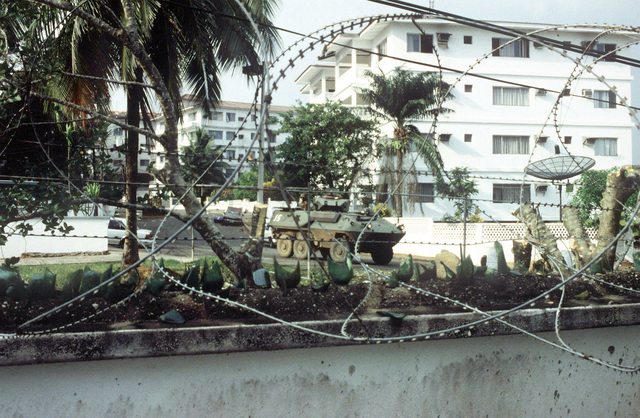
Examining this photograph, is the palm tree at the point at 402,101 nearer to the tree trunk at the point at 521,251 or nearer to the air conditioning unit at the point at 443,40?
the air conditioning unit at the point at 443,40

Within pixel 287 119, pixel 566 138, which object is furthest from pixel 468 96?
pixel 287 119

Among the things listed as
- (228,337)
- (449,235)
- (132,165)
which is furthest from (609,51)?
(449,235)

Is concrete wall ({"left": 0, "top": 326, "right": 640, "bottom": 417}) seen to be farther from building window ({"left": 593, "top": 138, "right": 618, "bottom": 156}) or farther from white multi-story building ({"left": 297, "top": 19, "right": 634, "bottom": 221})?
building window ({"left": 593, "top": 138, "right": 618, "bottom": 156})

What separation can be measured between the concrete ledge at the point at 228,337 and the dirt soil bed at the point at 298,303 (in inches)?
4.9

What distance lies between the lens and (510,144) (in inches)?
1101

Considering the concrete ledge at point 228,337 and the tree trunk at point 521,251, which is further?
the tree trunk at point 521,251

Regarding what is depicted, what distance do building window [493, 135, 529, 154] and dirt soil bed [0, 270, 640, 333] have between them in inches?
A: 982

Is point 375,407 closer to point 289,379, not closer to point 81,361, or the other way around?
point 289,379

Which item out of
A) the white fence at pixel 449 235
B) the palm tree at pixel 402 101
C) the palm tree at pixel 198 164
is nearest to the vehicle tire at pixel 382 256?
the white fence at pixel 449 235

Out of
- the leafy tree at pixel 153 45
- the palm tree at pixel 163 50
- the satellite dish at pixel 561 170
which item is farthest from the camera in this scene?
the palm tree at pixel 163 50

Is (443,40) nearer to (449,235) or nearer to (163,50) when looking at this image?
(449,235)

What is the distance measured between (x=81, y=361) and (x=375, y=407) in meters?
1.51

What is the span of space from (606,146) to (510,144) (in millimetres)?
5417

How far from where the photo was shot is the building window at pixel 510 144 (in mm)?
27844
